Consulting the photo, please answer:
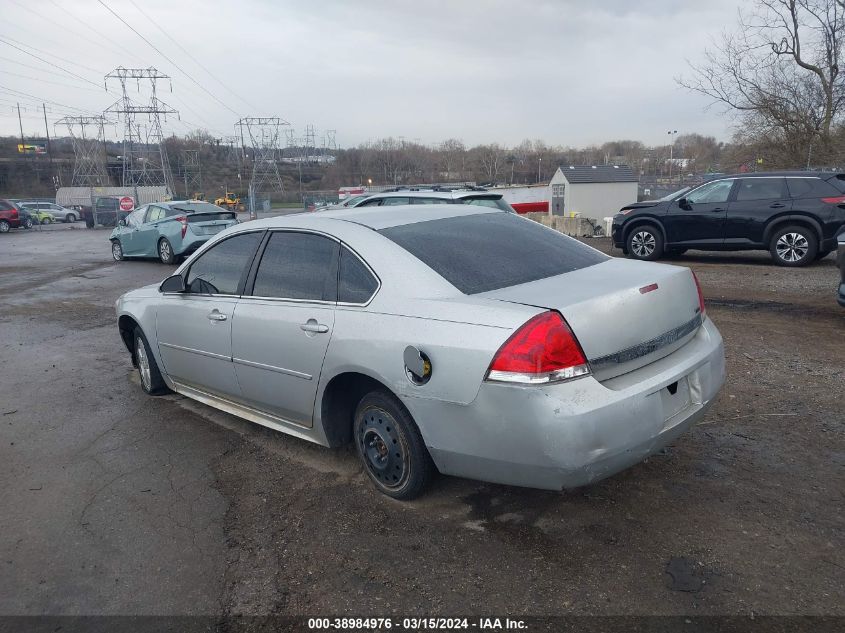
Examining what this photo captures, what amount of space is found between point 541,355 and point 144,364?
4.12 m

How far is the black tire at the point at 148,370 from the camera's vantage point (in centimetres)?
A: 547

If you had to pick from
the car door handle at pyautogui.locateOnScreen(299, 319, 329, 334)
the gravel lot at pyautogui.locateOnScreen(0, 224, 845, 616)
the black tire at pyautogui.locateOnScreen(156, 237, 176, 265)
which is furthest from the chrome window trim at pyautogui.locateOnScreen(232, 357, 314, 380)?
the black tire at pyautogui.locateOnScreen(156, 237, 176, 265)

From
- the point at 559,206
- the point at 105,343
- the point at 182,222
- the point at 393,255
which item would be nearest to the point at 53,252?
the point at 182,222

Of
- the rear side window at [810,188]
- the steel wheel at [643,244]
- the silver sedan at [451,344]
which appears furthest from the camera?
the steel wheel at [643,244]

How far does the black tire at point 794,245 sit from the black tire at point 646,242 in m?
2.00

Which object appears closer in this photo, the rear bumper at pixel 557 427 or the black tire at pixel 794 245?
the rear bumper at pixel 557 427

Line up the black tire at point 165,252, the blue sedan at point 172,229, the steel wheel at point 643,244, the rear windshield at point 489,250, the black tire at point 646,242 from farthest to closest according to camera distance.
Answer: the black tire at point 165,252
the blue sedan at point 172,229
the steel wheel at point 643,244
the black tire at point 646,242
the rear windshield at point 489,250

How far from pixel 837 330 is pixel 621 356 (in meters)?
5.25

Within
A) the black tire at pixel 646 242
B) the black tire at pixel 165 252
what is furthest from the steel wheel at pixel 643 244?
the black tire at pixel 165 252

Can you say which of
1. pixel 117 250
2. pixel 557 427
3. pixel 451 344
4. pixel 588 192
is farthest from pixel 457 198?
pixel 588 192

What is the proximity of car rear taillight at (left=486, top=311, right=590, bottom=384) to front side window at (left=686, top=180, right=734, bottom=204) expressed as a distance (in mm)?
10427

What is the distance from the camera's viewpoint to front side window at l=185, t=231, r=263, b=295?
4.43 metres

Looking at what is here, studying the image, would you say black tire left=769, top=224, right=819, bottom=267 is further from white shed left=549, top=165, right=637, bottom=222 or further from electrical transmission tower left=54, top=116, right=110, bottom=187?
electrical transmission tower left=54, top=116, right=110, bottom=187

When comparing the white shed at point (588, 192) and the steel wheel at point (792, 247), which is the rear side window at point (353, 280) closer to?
the steel wheel at point (792, 247)
